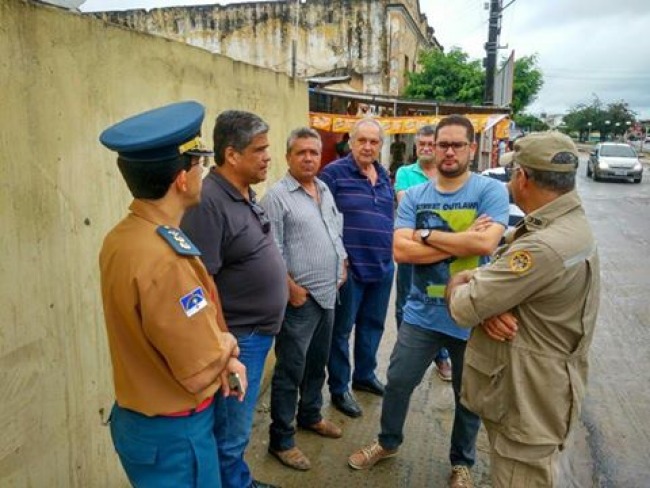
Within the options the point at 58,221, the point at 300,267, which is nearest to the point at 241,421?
the point at 300,267

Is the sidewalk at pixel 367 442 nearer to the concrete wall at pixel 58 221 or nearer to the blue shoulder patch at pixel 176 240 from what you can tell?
the concrete wall at pixel 58 221

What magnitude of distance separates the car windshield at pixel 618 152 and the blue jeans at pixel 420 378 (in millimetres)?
21437

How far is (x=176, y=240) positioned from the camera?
151cm

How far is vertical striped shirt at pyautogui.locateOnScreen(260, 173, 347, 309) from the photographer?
280cm

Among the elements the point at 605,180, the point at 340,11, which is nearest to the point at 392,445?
the point at 340,11

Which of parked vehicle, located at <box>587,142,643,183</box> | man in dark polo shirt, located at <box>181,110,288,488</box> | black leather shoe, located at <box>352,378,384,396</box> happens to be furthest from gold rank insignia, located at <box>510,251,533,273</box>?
parked vehicle, located at <box>587,142,643,183</box>

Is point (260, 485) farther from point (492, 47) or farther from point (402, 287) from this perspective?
point (492, 47)

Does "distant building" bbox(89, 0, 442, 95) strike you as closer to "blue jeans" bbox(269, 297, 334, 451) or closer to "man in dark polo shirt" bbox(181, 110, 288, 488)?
"blue jeans" bbox(269, 297, 334, 451)

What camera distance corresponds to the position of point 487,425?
2.11 meters

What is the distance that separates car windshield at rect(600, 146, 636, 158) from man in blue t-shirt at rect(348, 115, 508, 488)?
21.3 m

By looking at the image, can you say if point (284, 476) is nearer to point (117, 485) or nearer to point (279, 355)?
point (279, 355)

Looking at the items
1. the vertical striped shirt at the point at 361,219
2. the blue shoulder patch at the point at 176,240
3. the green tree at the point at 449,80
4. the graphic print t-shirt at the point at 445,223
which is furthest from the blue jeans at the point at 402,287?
the green tree at the point at 449,80

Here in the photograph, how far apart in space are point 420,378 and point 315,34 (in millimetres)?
17754

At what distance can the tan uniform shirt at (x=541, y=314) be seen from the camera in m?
1.78
